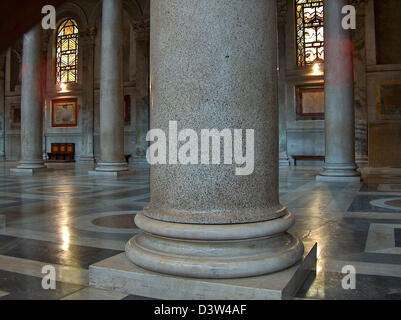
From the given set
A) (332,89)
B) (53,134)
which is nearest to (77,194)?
(332,89)

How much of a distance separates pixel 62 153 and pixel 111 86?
13762 millimetres

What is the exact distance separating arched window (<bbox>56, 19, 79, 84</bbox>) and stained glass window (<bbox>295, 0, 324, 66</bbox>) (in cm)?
1518

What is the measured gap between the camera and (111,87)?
1393cm

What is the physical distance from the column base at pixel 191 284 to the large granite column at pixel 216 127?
73 millimetres

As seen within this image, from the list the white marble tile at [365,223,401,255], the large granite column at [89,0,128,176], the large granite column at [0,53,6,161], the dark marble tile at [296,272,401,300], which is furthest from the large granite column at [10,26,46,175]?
the large granite column at [0,53,6,161]

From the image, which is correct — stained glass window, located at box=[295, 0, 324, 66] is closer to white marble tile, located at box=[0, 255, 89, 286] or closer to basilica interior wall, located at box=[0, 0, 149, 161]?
basilica interior wall, located at box=[0, 0, 149, 161]

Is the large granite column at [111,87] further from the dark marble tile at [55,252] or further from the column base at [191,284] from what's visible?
the column base at [191,284]

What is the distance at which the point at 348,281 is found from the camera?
2895 mm

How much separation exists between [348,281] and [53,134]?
2725 centimetres

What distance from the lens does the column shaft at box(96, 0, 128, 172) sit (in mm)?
13945

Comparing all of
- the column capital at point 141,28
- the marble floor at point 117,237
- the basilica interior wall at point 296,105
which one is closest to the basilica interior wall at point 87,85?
the column capital at point 141,28

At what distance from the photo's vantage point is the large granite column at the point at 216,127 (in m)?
2.67

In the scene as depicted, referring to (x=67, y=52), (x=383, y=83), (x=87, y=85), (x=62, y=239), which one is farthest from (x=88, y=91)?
(x=62, y=239)

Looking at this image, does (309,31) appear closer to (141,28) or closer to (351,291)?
(141,28)
